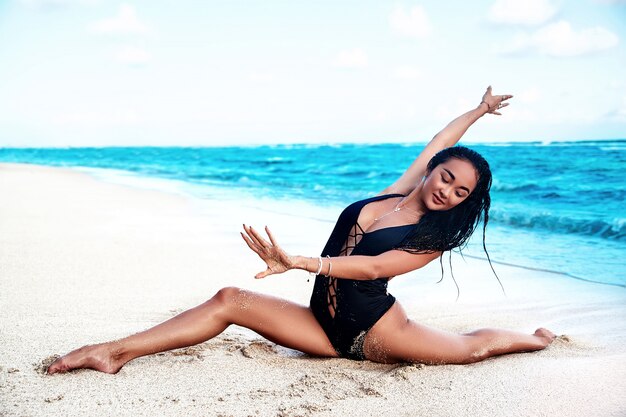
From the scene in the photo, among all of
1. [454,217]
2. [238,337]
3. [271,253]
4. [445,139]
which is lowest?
[238,337]

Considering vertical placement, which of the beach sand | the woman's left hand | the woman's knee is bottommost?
the beach sand

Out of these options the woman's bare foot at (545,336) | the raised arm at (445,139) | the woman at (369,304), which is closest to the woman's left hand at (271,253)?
the woman at (369,304)

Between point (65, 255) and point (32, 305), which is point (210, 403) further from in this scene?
point (65, 255)

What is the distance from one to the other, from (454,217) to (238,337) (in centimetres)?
178

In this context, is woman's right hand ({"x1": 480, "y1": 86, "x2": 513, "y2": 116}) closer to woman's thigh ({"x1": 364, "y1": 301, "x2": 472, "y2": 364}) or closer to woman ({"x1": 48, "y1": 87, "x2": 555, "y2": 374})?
woman ({"x1": 48, "y1": 87, "x2": 555, "y2": 374})

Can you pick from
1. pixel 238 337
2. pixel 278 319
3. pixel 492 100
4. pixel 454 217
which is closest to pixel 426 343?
pixel 454 217

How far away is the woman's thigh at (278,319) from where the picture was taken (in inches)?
142

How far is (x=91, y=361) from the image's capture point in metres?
A: 3.38

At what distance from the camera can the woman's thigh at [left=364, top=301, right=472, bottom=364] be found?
11.8 feet

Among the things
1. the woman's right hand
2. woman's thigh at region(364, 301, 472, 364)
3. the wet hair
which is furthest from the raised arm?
woman's thigh at region(364, 301, 472, 364)

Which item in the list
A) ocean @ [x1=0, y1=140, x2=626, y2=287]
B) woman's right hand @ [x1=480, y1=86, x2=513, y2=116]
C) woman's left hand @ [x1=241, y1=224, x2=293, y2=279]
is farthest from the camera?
ocean @ [x1=0, y1=140, x2=626, y2=287]

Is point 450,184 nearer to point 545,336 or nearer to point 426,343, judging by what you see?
point 426,343

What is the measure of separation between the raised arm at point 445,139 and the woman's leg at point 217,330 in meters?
1.06

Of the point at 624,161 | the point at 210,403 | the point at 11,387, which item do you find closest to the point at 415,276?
the point at 210,403
